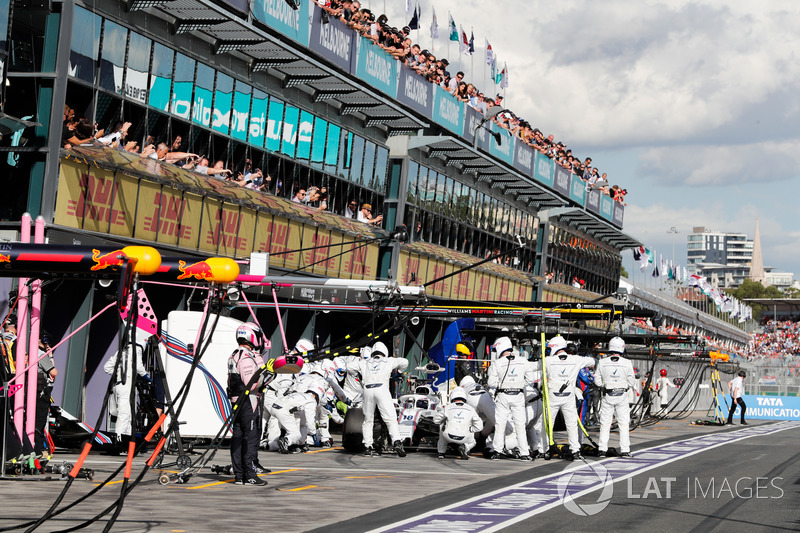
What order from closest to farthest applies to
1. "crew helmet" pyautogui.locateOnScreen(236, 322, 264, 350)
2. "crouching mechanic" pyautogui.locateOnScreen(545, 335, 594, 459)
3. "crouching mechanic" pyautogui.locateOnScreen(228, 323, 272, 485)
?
"crouching mechanic" pyautogui.locateOnScreen(228, 323, 272, 485) → "crew helmet" pyautogui.locateOnScreen(236, 322, 264, 350) → "crouching mechanic" pyautogui.locateOnScreen(545, 335, 594, 459)

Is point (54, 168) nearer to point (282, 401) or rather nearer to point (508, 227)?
point (282, 401)

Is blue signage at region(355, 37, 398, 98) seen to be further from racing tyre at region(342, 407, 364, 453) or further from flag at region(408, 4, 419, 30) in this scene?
racing tyre at region(342, 407, 364, 453)

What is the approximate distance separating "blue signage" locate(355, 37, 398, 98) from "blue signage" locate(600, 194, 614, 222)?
26391 mm

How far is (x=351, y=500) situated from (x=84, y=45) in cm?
1155

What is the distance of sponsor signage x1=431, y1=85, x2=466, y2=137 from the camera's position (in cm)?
3325

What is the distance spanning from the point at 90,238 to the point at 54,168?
1.49m

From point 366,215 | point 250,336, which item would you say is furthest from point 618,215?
point 250,336

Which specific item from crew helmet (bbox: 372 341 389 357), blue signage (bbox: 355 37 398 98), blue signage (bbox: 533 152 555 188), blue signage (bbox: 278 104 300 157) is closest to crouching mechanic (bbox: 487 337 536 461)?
→ crew helmet (bbox: 372 341 389 357)

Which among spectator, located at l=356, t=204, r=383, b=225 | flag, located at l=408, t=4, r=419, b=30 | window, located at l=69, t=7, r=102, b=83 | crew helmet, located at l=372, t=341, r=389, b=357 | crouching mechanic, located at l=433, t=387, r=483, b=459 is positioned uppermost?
flag, located at l=408, t=4, r=419, b=30

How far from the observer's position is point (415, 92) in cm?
3177

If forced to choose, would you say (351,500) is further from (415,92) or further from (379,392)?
(415,92)

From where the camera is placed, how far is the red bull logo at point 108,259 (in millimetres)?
8078

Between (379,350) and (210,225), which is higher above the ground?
(210,225)

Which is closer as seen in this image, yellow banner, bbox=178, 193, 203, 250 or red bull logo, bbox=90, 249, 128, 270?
red bull logo, bbox=90, 249, 128, 270
